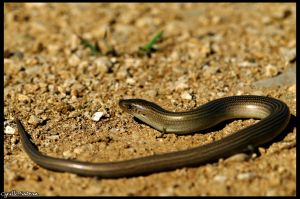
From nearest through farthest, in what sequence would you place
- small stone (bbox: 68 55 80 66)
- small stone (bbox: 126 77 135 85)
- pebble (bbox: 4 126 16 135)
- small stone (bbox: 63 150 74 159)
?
1. small stone (bbox: 63 150 74 159)
2. pebble (bbox: 4 126 16 135)
3. small stone (bbox: 126 77 135 85)
4. small stone (bbox: 68 55 80 66)

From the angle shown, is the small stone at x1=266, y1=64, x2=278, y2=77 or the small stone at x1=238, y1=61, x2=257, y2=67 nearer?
the small stone at x1=266, y1=64, x2=278, y2=77

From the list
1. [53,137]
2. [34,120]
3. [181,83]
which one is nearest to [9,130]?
[34,120]

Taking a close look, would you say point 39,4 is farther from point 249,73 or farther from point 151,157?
point 151,157

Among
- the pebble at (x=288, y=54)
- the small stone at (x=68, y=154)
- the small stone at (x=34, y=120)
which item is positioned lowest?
the small stone at (x=68, y=154)

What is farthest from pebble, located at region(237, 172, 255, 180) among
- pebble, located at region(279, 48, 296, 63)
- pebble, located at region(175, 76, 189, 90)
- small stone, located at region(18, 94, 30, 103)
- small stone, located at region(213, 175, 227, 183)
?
pebble, located at region(279, 48, 296, 63)

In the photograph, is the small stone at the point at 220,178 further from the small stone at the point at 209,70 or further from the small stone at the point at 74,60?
the small stone at the point at 74,60

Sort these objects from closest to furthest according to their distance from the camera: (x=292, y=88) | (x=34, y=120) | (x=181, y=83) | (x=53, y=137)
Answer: (x=53, y=137) → (x=34, y=120) → (x=292, y=88) → (x=181, y=83)

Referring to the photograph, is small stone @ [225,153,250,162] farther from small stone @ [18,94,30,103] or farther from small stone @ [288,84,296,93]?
small stone @ [18,94,30,103]

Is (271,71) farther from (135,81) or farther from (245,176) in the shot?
(245,176)

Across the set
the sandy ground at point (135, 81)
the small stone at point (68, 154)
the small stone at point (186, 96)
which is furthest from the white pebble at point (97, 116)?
the small stone at point (186, 96)

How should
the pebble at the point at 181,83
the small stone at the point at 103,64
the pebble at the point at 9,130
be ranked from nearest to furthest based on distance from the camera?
the pebble at the point at 9,130 < the pebble at the point at 181,83 < the small stone at the point at 103,64
